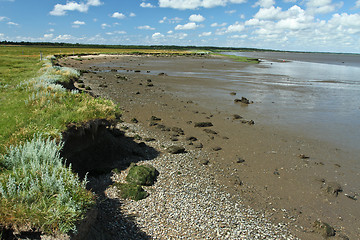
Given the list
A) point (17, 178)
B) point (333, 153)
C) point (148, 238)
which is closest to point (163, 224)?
point (148, 238)

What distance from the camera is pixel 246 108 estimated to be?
25.5m

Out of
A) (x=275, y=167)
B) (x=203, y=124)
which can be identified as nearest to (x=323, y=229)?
(x=275, y=167)

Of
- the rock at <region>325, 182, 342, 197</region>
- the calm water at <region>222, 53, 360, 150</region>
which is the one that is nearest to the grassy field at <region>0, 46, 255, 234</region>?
the rock at <region>325, 182, 342, 197</region>

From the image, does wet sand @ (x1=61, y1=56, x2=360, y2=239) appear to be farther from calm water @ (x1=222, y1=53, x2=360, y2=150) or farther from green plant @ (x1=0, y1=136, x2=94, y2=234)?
green plant @ (x1=0, y1=136, x2=94, y2=234)

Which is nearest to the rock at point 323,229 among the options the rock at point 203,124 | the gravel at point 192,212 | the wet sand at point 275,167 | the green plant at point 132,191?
the wet sand at point 275,167

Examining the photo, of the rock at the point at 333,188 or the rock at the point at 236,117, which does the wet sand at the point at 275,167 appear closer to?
the rock at the point at 333,188

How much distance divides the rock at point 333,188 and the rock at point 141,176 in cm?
846

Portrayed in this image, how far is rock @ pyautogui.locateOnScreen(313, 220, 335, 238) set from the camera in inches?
343

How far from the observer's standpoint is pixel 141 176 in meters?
10.4

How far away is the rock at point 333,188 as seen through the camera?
11.2 metres

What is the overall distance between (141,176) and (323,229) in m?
7.50

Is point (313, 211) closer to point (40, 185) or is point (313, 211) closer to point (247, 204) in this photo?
point (247, 204)

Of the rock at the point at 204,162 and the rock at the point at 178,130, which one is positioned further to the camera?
the rock at the point at 178,130

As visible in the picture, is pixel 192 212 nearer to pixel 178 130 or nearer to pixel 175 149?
pixel 175 149
